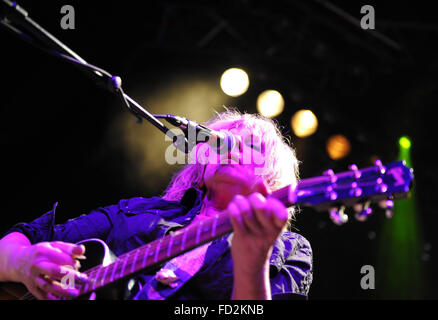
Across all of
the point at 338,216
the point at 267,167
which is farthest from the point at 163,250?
the point at 267,167

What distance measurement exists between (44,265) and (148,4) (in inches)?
151

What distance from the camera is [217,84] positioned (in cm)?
562

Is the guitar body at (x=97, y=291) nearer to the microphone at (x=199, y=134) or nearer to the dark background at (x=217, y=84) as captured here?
the microphone at (x=199, y=134)

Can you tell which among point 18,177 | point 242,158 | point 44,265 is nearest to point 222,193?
point 242,158

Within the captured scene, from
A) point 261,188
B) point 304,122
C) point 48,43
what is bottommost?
point 261,188

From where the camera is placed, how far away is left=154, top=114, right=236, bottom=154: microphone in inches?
68.9

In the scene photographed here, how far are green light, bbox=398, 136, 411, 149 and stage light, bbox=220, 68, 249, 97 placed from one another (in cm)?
223

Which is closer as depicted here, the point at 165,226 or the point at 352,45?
the point at 165,226

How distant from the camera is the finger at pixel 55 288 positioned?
1785 mm

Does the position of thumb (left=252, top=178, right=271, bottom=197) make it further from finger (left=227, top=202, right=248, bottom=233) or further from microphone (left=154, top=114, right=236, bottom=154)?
finger (left=227, top=202, right=248, bottom=233)

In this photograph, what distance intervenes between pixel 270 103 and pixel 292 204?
430 centimetres

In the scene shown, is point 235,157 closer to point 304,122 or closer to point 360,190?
point 360,190
